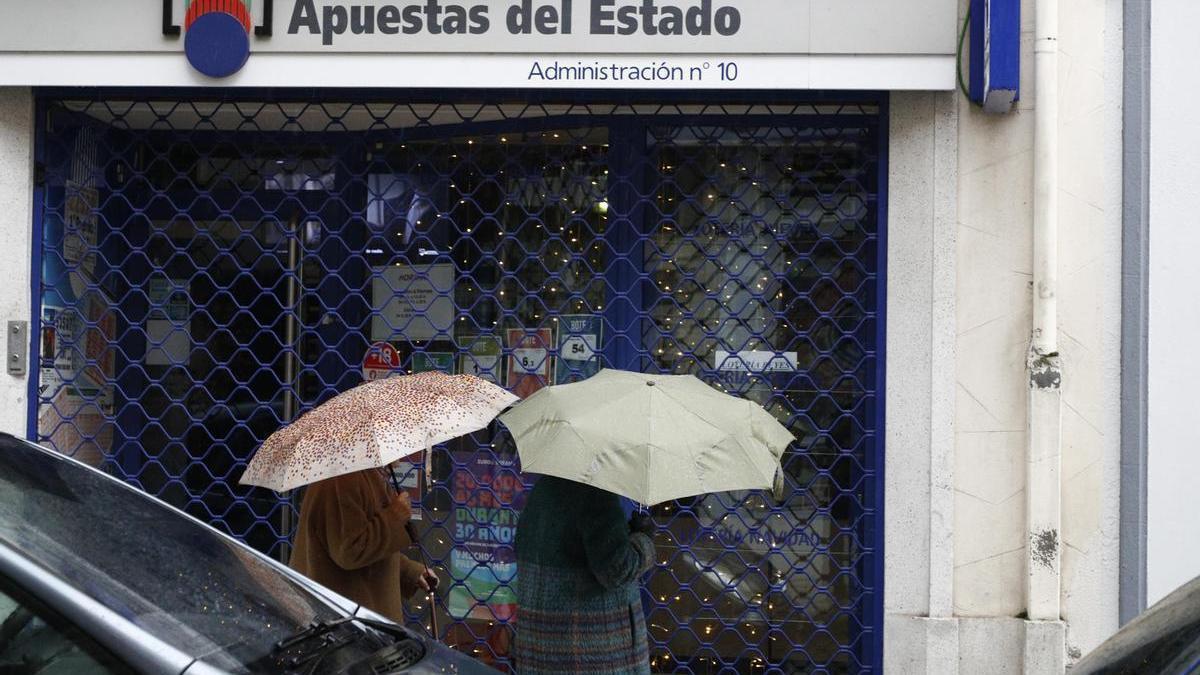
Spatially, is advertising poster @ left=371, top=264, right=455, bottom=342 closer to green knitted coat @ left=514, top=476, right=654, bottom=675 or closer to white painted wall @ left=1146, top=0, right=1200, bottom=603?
green knitted coat @ left=514, top=476, right=654, bottom=675

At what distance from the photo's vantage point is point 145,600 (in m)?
2.55

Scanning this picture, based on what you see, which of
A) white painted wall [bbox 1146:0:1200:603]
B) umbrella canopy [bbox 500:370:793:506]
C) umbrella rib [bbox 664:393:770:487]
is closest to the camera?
umbrella canopy [bbox 500:370:793:506]

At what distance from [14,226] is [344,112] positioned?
186 cm

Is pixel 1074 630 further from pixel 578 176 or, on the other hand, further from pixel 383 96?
pixel 383 96

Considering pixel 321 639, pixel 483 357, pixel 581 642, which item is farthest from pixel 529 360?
pixel 321 639

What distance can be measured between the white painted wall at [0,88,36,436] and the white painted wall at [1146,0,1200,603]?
578cm

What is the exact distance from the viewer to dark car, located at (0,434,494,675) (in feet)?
7.78

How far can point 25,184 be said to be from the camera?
21.3 feet

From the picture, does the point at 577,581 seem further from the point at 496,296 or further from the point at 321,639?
the point at 496,296

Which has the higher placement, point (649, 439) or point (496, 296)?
point (496, 296)

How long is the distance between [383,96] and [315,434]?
114 inches

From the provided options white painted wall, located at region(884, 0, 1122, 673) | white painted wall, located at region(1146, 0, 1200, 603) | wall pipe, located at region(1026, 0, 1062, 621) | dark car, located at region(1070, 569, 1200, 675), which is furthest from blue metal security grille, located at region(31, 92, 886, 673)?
dark car, located at region(1070, 569, 1200, 675)

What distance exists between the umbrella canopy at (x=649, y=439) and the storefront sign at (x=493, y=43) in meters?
2.33

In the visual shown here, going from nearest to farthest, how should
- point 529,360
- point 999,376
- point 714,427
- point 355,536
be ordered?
1. point 714,427
2. point 355,536
3. point 999,376
4. point 529,360
